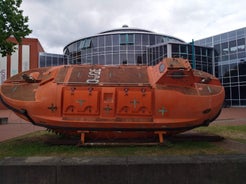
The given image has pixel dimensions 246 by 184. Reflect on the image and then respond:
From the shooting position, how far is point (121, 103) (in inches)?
294

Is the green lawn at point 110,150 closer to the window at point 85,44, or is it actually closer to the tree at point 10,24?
the tree at point 10,24

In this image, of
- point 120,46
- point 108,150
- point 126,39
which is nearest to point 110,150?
point 108,150

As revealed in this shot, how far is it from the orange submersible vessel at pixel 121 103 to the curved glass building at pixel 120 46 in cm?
3341

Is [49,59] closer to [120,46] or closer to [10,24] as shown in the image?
[120,46]

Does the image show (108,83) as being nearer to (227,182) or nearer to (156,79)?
(156,79)

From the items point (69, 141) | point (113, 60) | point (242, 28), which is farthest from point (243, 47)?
point (69, 141)

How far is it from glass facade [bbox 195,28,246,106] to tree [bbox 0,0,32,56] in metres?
32.0

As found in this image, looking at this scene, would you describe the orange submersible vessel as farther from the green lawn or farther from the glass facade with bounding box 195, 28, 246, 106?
the glass facade with bounding box 195, 28, 246, 106

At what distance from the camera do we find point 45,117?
24.4 ft

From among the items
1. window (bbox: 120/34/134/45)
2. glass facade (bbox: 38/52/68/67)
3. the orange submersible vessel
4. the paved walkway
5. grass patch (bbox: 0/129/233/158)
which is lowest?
the paved walkway

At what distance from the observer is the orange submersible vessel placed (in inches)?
292

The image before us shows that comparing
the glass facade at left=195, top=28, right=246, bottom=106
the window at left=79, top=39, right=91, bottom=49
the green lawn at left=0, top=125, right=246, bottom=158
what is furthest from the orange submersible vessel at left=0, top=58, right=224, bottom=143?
the window at left=79, top=39, right=91, bottom=49

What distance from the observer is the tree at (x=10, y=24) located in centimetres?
1282

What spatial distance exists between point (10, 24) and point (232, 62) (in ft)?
111
